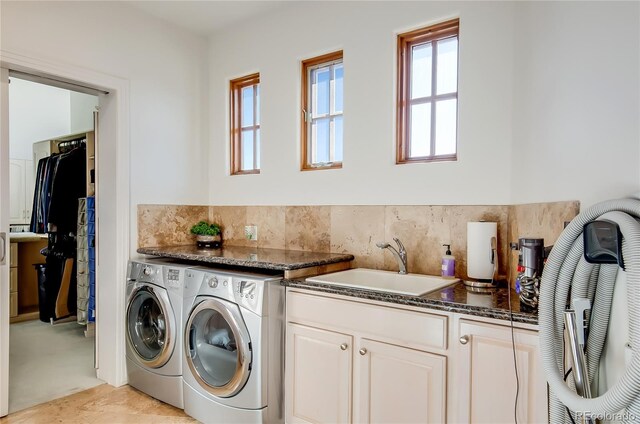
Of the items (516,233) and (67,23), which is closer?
(516,233)

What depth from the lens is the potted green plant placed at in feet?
10.7

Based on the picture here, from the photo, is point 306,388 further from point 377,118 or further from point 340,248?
point 377,118

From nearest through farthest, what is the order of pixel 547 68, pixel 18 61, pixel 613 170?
1. pixel 613 170
2. pixel 547 68
3. pixel 18 61

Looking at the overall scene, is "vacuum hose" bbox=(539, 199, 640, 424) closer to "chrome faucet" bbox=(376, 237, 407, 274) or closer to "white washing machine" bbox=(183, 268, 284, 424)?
"chrome faucet" bbox=(376, 237, 407, 274)

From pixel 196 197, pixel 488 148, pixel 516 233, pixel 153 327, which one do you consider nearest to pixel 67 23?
pixel 196 197

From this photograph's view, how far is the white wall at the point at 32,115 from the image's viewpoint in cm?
A: 480

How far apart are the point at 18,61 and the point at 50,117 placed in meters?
2.97

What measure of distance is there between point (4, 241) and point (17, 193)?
3.08m

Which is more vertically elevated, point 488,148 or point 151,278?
point 488,148

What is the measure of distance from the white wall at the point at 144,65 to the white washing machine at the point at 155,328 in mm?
421

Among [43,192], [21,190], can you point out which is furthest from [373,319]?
[21,190]

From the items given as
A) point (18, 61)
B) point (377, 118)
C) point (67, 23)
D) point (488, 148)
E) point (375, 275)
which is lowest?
point (375, 275)

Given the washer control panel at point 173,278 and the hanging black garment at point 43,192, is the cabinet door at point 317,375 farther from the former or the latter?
the hanging black garment at point 43,192

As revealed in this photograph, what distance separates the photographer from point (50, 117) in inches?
195
